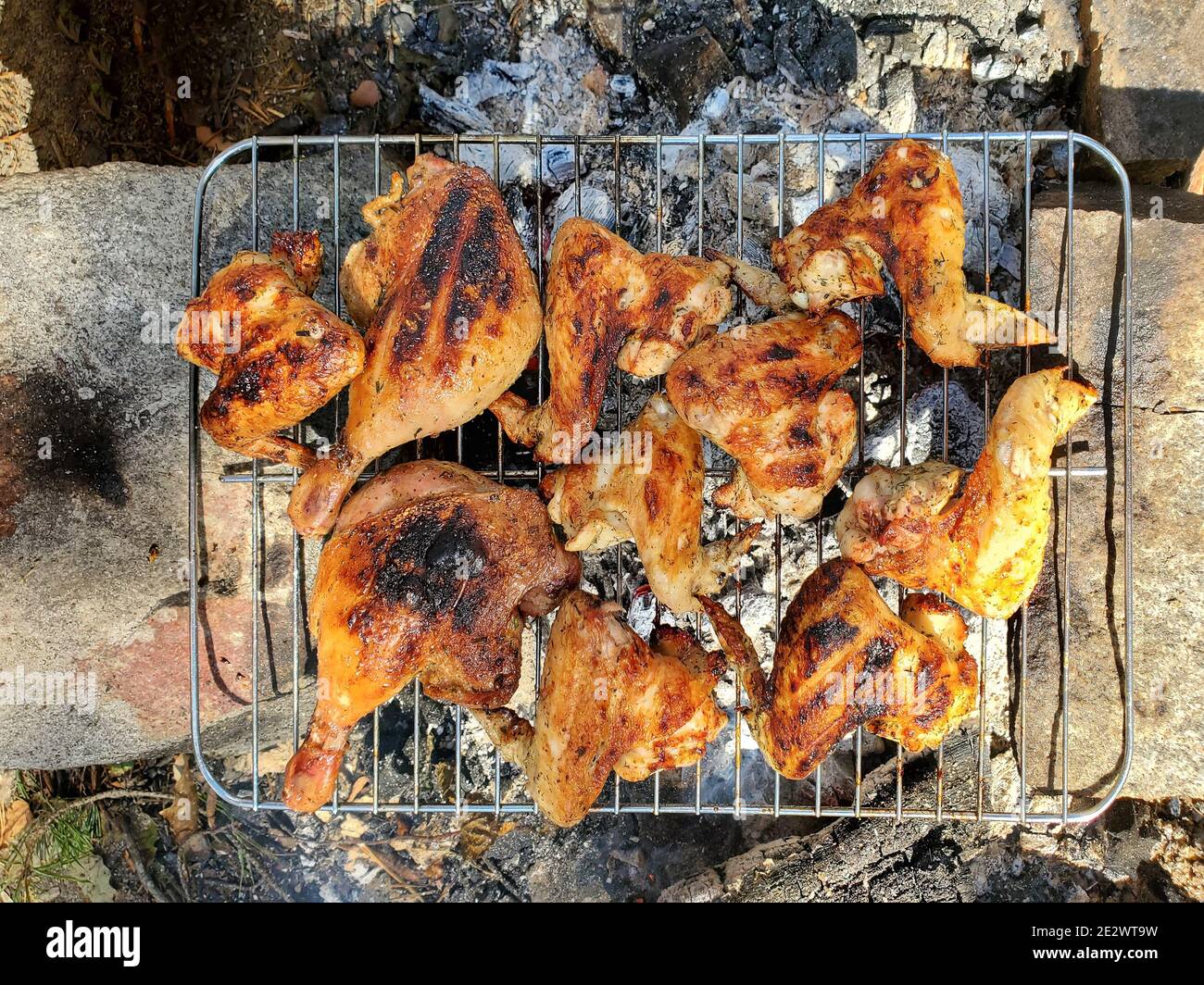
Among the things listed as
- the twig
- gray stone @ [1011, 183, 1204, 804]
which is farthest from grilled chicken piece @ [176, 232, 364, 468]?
gray stone @ [1011, 183, 1204, 804]

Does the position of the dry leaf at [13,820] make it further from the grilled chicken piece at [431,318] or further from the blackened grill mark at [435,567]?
the blackened grill mark at [435,567]

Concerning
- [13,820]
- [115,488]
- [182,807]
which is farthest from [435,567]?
[13,820]

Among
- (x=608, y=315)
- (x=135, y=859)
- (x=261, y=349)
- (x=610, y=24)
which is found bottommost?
(x=135, y=859)

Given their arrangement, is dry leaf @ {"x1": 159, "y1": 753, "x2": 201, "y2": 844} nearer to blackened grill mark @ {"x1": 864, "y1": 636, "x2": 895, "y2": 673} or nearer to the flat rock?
the flat rock

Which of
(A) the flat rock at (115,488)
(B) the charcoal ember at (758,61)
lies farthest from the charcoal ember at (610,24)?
(A) the flat rock at (115,488)

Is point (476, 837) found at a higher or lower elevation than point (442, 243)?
lower

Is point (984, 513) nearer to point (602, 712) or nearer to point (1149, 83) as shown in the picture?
point (602, 712)
